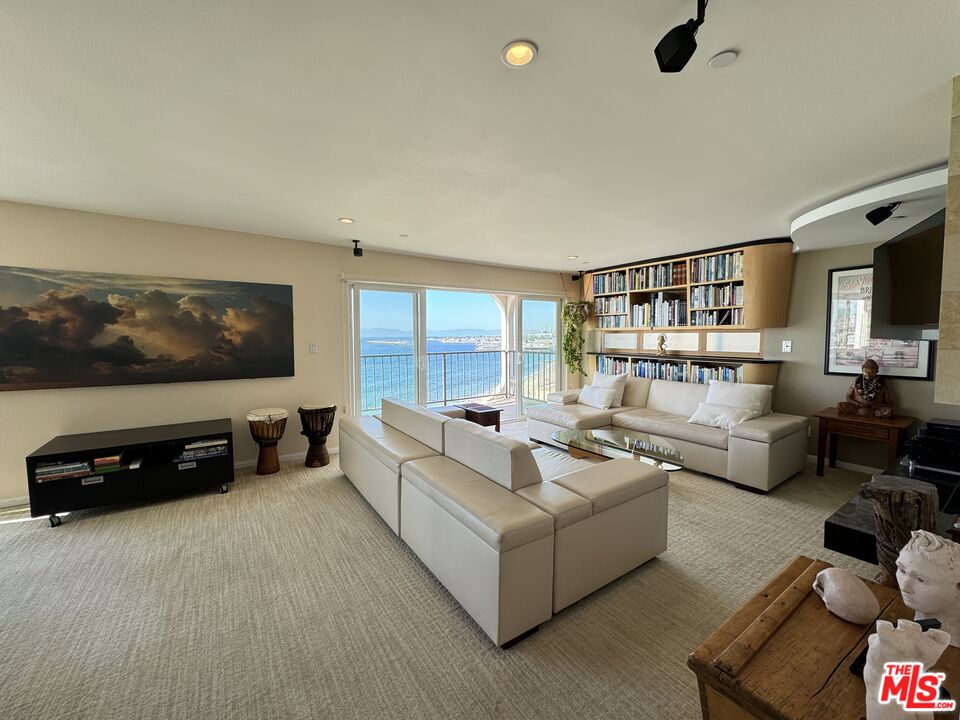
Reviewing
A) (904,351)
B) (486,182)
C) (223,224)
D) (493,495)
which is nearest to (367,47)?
(486,182)

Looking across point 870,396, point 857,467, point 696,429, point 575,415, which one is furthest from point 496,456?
point 857,467

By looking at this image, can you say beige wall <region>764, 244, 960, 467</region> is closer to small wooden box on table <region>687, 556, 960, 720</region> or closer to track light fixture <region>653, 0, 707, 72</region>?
small wooden box on table <region>687, 556, 960, 720</region>

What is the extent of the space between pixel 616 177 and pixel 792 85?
977 millimetres

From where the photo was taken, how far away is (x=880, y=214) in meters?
2.65

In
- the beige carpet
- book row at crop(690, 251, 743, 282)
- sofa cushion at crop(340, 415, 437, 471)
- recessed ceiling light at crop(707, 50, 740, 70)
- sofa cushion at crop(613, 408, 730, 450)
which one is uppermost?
recessed ceiling light at crop(707, 50, 740, 70)

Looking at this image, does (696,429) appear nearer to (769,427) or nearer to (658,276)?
(769,427)

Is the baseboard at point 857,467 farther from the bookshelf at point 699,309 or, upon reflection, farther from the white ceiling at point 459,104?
the white ceiling at point 459,104

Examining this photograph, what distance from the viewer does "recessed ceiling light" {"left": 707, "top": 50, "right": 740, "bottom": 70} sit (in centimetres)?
135

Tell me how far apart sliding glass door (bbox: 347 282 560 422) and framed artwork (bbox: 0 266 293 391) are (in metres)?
0.93

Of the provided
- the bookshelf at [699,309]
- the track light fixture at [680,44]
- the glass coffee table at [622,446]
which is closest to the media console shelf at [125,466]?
the glass coffee table at [622,446]

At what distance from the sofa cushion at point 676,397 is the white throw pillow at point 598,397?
51cm

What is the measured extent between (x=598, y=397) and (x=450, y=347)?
2.61 m

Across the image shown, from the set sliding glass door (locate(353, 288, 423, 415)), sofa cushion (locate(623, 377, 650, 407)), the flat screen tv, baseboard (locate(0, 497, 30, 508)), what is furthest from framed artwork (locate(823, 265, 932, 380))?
baseboard (locate(0, 497, 30, 508))

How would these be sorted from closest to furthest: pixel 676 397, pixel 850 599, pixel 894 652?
1. pixel 894 652
2. pixel 850 599
3. pixel 676 397
